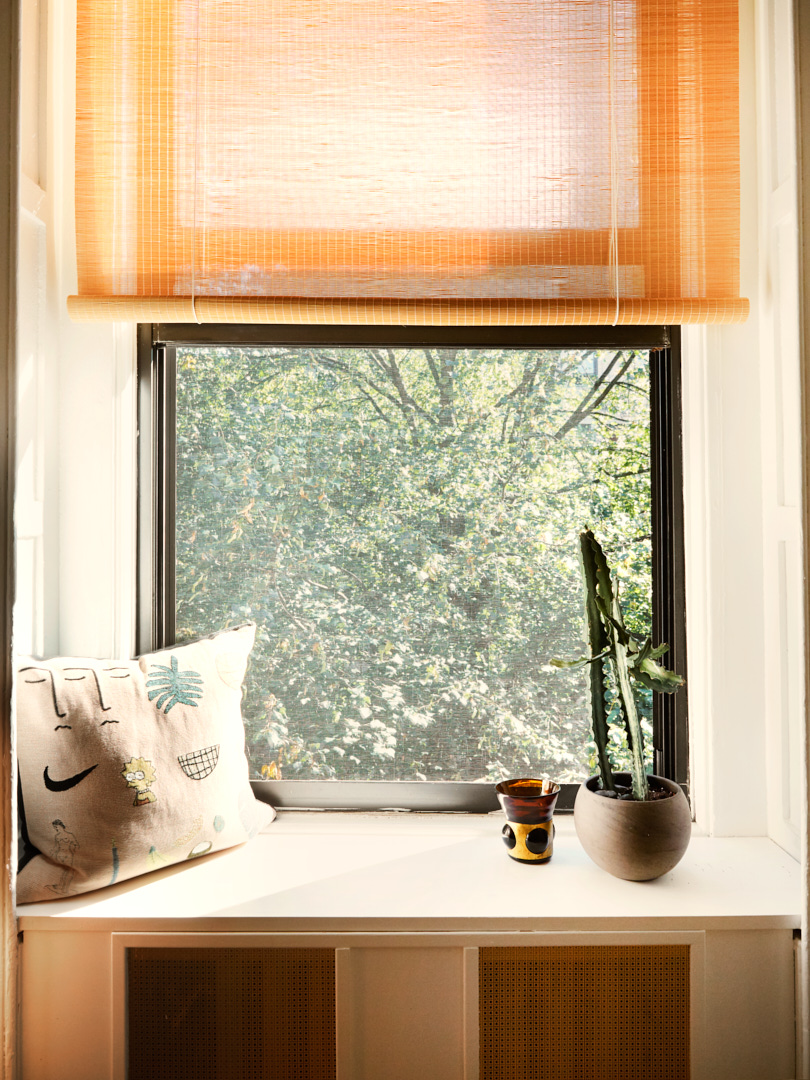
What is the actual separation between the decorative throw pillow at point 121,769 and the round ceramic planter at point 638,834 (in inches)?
26.3

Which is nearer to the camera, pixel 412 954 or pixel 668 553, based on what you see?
pixel 412 954

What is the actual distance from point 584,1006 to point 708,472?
1.01 metres

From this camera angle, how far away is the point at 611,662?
1.34 metres

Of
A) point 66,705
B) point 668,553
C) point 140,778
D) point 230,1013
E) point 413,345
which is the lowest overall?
point 230,1013

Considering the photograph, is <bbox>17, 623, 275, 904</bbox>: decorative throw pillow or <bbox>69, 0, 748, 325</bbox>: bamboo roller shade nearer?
<bbox>17, 623, 275, 904</bbox>: decorative throw pillow

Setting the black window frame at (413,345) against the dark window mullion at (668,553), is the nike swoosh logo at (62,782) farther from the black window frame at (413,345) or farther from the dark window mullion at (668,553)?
the dark window mullion at (668,553)

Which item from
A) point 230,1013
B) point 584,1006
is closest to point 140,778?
point 230,1013

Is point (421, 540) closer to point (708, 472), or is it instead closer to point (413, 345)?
point (413, 345)

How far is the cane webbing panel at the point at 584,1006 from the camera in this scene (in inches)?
46.2

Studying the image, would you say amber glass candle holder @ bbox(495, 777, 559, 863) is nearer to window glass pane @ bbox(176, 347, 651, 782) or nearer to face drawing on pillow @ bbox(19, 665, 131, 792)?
window glass pane @ bbox(176, 347, 651, 782)

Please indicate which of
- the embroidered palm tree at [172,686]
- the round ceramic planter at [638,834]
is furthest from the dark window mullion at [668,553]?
the embroidered palm tree at [172,686]

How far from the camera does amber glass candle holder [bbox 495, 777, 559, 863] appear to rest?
1.33 meters

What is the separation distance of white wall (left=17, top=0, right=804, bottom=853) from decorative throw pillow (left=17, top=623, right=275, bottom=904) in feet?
0.60

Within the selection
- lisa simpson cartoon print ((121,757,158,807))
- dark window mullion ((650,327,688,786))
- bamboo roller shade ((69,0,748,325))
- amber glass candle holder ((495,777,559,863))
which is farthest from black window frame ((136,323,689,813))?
lisa simpson cartoon print ((121,757,158,807))
